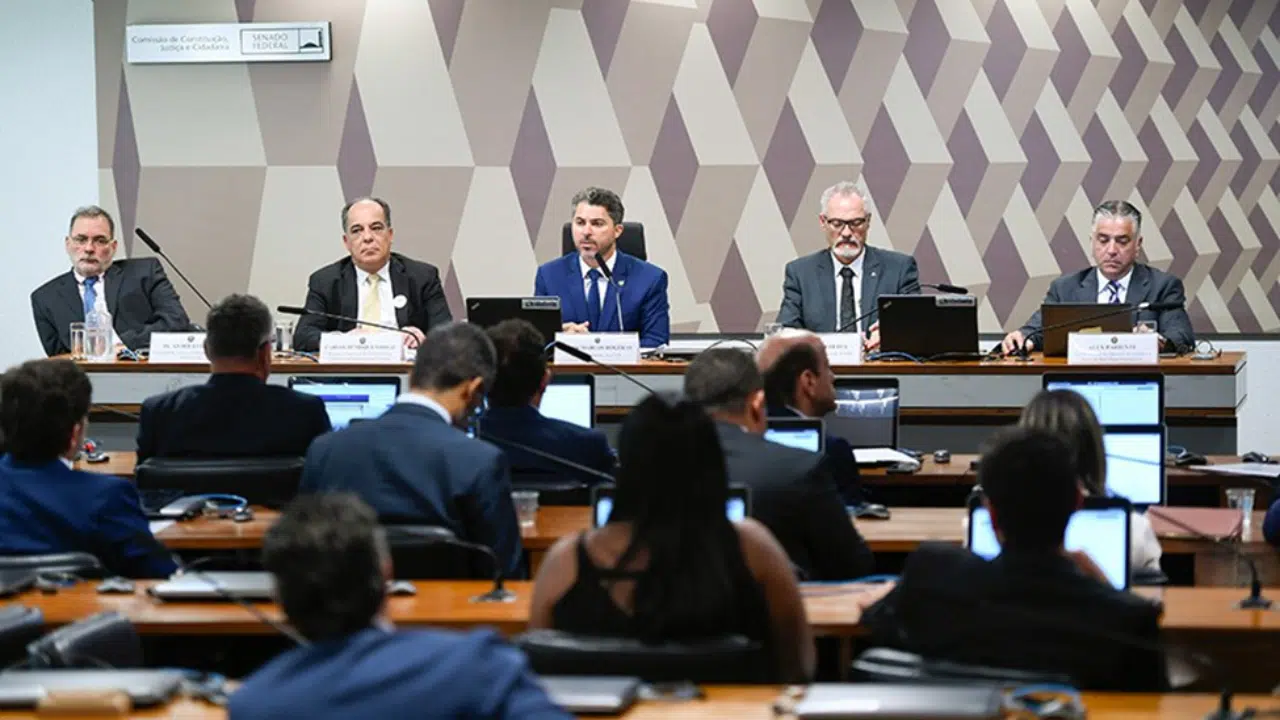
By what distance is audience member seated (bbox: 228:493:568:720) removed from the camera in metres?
1.93

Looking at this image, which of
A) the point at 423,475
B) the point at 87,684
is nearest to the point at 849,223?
the point at 423,475

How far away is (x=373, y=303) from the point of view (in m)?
7.60

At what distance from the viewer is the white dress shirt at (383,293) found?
7.57 meters

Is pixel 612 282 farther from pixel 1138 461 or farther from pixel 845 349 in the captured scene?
pixel 1138 461

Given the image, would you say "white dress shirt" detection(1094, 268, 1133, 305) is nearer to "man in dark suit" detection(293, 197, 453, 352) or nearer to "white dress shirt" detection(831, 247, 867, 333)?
"white dress shirt" detection(831, 247, 867, 333)

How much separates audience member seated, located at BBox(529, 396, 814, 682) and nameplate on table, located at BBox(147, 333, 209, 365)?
4308mm

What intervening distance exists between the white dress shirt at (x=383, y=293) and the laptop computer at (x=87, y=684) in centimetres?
493

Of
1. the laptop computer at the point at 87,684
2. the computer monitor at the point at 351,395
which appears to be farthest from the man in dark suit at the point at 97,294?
the laptop computer at the point at 87,684

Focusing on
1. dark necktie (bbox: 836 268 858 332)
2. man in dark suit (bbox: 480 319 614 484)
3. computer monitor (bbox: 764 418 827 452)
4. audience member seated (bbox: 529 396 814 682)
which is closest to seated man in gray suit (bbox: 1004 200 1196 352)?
dark necktie (bbox: 836 268 858 332)

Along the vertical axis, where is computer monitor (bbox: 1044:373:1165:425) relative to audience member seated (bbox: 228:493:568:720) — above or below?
above

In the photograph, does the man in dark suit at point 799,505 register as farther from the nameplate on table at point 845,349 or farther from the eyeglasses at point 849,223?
the eyeglasses at point 849,223

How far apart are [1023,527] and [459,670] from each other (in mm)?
1199

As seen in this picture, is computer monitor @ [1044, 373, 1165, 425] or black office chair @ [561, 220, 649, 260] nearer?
computer monitor @ [1044, 373, 1165, 425]

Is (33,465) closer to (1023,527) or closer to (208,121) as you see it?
(1023,527)
